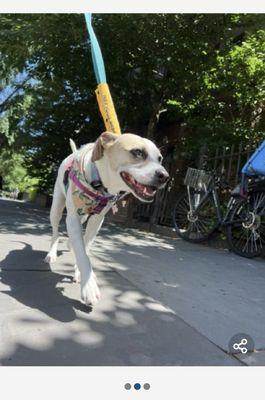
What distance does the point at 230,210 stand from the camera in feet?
21.9

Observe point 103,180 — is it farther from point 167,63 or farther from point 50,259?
point 167,63

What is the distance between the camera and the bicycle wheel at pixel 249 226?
612cm

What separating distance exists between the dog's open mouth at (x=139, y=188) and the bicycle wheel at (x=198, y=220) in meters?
4.38

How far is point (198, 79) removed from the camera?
863 cm

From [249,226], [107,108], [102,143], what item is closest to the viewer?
[102,143]

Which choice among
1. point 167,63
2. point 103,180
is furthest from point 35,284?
point 167,63

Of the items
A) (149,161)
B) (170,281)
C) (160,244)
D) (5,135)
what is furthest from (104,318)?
(5,135)

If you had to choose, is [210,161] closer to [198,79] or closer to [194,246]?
[198,79]

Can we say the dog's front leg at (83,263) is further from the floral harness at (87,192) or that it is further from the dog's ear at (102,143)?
the dog's ear at (102,143)

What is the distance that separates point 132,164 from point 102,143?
0.90 feet

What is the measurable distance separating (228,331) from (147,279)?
131 cm

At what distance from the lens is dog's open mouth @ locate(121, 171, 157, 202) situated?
286cm

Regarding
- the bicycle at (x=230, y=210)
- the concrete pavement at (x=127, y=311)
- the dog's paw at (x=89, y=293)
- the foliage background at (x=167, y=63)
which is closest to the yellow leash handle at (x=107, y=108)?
the concrete pavement at (x=127, y=311)

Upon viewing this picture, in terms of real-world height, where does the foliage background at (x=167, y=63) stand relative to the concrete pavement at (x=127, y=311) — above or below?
above
